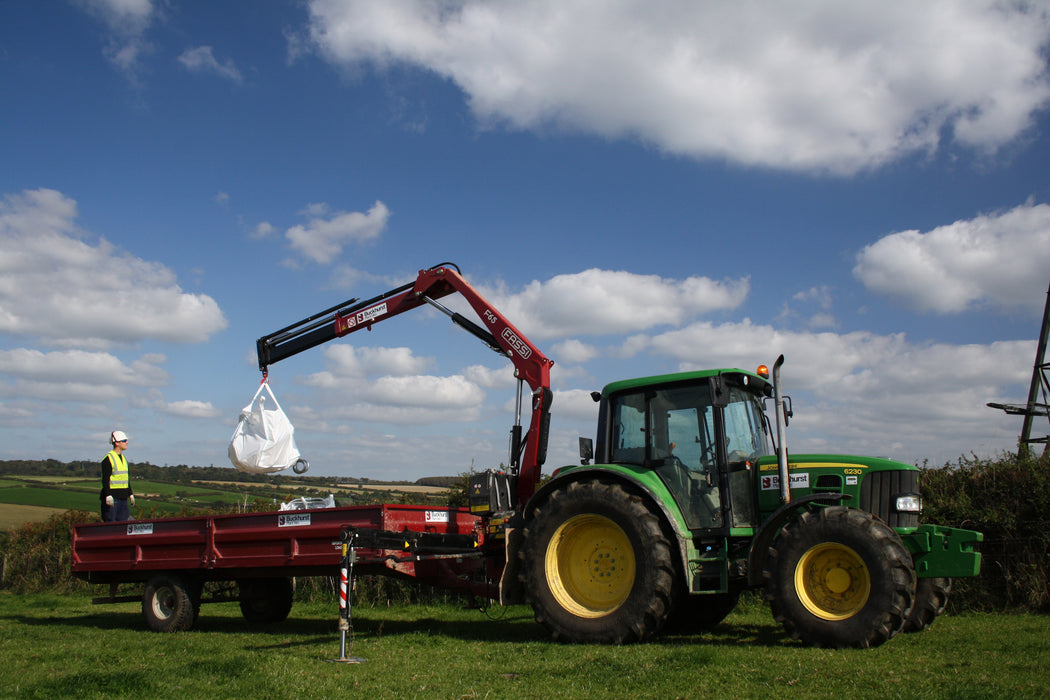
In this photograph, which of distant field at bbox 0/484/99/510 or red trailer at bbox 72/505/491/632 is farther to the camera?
distant field at bbox 0/484/99/510

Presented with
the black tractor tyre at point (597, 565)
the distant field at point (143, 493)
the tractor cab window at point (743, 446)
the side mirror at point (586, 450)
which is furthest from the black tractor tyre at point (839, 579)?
the distant field at point (143, 493)

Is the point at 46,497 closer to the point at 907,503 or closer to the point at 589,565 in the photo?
the point at 589,565

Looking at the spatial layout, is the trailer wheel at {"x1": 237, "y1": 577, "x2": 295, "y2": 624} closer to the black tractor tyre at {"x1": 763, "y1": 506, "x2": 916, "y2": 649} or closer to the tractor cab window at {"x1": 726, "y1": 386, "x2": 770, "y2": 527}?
the tractor cab window at {"x1": 726, "y1": 386, "x2": 770, "y2": 527}

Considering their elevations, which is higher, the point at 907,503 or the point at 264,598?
the point at 907,503

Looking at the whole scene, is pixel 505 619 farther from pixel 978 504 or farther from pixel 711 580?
pixel 978 504

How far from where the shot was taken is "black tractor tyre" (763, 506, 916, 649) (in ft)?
22.7

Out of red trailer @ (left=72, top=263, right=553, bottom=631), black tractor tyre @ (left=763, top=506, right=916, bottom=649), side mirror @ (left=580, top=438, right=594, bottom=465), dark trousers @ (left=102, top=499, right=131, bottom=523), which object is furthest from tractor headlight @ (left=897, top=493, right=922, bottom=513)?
dark trousers @ (left=102, top=499, right=131, bottom=523)

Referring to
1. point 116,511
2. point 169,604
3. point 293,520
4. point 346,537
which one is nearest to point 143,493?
point 116,511

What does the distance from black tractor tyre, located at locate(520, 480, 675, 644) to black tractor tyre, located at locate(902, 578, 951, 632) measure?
268 cm

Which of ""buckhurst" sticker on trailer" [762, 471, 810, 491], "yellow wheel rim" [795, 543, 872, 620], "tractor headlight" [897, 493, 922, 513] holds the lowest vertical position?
"yellow wheel rim" [795, 543, 872, 620]

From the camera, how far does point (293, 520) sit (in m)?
9.70

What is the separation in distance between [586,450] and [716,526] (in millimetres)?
1780

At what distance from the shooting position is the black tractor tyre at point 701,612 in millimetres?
9547

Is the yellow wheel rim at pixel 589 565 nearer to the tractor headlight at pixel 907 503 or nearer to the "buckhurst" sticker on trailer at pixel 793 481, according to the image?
the "buckhurst" sticker on trailer at pixel 793 481
